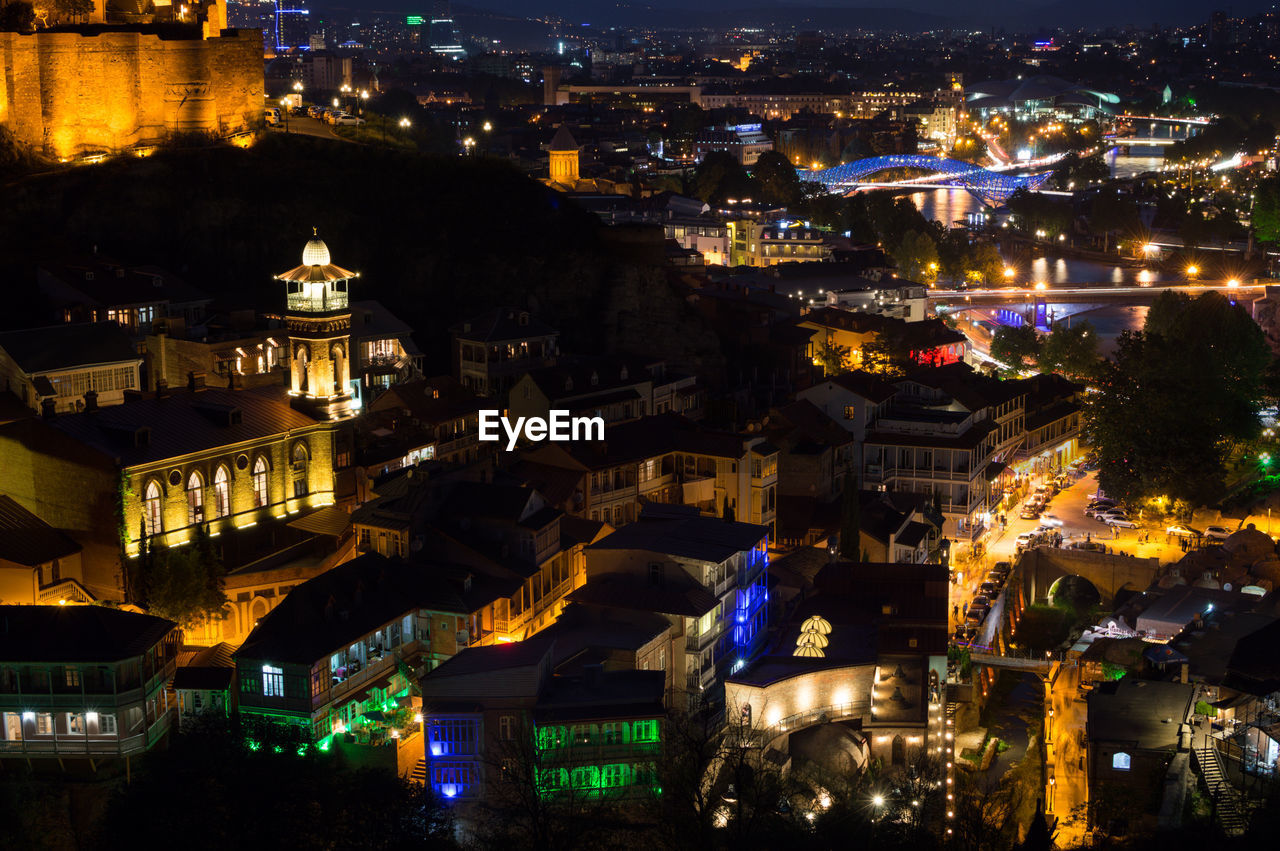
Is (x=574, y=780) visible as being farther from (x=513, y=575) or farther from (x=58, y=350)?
(x=58, y=350)

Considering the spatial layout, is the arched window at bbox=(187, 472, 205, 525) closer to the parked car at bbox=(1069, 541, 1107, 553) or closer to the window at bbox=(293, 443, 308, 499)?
the window at bbox=(293, 443, 308, 499)

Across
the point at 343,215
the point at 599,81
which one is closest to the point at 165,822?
the point at 343,215

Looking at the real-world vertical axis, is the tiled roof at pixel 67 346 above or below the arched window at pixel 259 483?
above

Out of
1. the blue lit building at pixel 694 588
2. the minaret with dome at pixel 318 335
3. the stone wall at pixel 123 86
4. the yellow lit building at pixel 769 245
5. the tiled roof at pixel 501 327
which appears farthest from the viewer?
the yellow lit building at pixel 769 245

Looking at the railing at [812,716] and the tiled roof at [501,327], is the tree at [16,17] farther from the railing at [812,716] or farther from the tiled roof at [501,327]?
the railing at [812,716]

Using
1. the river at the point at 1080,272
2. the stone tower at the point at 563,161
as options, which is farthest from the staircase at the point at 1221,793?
the stone tower at the point at 563,161

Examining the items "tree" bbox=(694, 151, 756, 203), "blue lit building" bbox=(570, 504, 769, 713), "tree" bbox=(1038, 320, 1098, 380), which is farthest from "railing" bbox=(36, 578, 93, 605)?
"tree" bbox=(694, 151, 756, 203)
